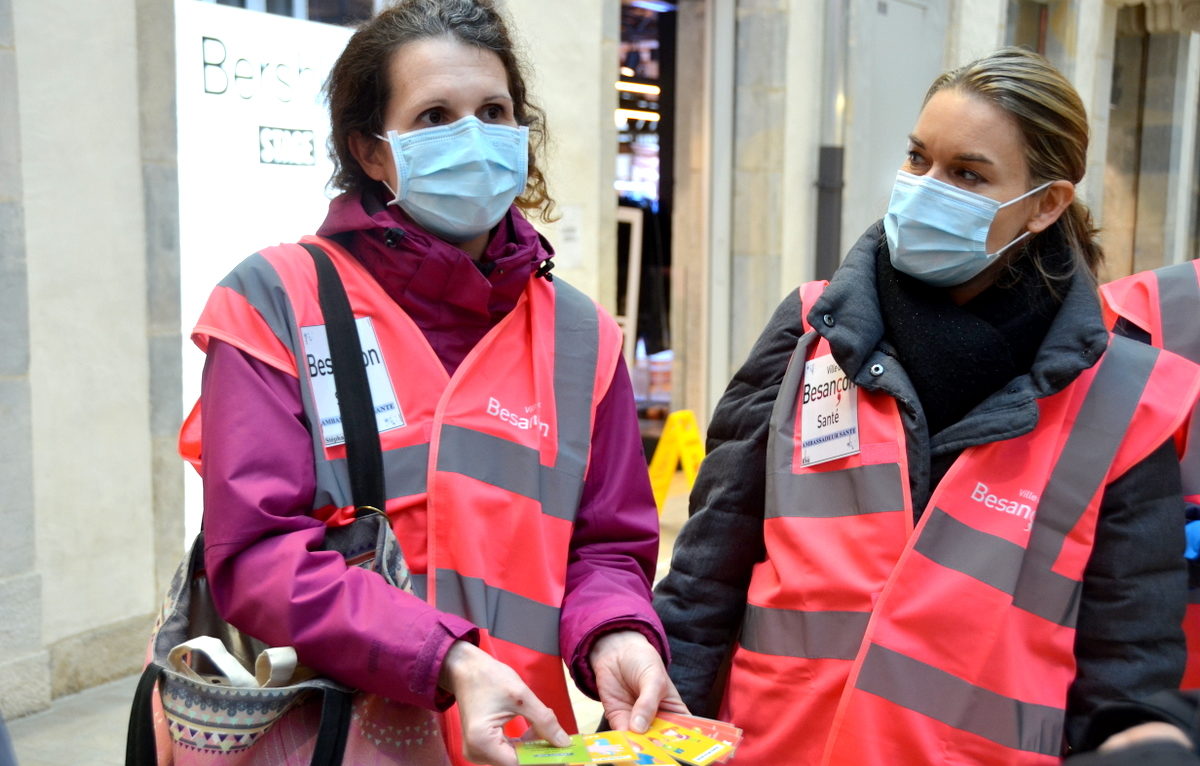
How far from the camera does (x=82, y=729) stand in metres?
4.13

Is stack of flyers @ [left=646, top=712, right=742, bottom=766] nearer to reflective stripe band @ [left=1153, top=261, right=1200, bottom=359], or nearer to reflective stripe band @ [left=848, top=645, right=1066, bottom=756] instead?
reflective stripe band @ [left=848, top=645, right=1066, bottom=756]

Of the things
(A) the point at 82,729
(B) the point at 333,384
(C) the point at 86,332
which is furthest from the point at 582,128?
(B) the point at 333,384

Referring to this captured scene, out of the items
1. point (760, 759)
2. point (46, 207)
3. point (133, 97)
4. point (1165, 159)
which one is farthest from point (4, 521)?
point (1165, 159)

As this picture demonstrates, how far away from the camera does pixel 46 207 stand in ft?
13.7

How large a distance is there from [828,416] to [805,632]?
0.35 meters

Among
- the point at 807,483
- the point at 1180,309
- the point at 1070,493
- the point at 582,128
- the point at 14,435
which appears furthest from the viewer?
the point at 582,128

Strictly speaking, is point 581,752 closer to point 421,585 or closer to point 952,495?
point 421,585

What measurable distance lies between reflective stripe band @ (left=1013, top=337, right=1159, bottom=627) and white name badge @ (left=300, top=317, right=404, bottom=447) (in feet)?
3.26

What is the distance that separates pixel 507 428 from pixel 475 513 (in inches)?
5.8

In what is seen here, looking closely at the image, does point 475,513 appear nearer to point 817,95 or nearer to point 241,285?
point 241,285

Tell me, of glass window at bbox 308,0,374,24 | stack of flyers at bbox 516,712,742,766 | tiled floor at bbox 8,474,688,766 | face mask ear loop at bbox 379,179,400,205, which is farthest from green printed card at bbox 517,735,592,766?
glass window at bbox 308,0,374,24

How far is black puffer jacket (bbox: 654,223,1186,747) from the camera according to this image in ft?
6.33

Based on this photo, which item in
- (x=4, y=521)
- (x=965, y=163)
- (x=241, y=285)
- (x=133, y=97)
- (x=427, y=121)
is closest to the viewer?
(x=241, y=285)

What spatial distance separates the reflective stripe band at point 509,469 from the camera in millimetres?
1837
